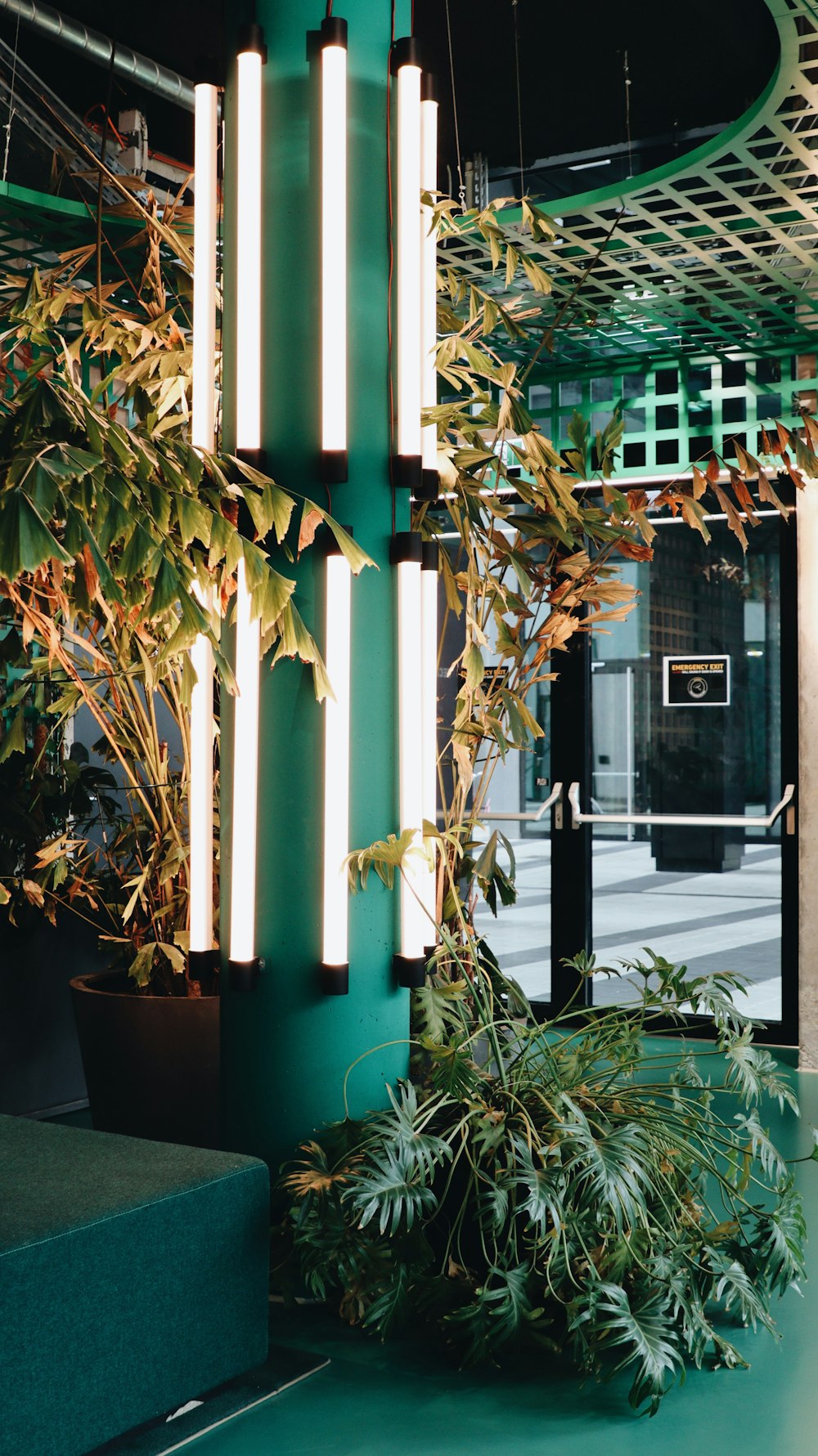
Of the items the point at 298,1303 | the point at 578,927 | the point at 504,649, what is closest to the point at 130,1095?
the point at 298,1303

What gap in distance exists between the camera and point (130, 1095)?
3420mm

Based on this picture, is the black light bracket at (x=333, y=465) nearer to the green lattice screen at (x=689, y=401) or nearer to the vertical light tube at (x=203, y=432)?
the vertical light tube at (x=203, y=432)

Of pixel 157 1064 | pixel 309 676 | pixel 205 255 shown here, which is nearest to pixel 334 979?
pixel 309 676

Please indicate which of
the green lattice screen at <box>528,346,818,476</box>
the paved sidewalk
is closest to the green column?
the green lattice screen at <box>528,346,818,476</box>

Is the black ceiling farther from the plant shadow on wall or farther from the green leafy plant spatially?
the green leafy plant

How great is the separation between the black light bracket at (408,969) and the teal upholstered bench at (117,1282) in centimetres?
59

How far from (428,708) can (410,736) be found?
0.33ft

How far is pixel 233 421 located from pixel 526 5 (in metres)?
2.86

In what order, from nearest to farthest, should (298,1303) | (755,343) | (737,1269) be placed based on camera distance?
(737,1269), (298,1303), (755,343)

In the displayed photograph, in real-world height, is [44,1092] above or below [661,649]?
below

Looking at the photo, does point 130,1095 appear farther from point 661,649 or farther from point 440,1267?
point 661,649

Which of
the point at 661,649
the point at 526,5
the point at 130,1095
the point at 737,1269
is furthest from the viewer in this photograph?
the point at 661,649

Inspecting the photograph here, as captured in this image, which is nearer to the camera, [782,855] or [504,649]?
[504,649]

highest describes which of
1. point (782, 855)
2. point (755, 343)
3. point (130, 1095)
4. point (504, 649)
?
point (755, 343)
